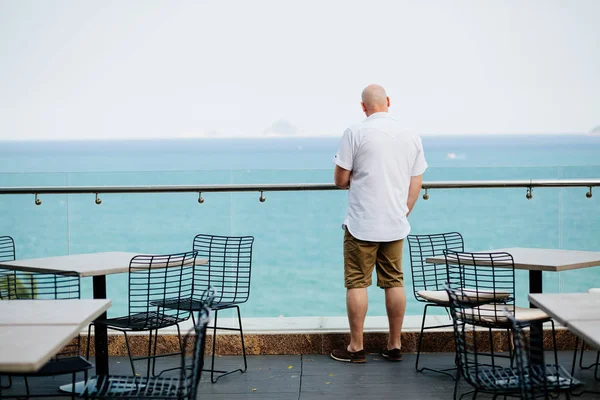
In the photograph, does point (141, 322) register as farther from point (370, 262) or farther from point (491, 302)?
point (491, 302)

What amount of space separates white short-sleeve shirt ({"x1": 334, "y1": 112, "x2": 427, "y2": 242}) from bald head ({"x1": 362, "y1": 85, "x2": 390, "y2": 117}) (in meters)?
0.05

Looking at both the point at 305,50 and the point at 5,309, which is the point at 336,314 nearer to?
the point at 5,309

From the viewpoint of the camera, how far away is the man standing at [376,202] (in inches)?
199

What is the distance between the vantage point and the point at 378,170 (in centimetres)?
504

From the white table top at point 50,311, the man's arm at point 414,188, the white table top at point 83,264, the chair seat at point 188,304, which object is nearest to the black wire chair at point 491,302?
the man's arm at point 414,188

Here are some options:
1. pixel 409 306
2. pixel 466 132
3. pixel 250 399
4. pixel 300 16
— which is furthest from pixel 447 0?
pixel 250 399

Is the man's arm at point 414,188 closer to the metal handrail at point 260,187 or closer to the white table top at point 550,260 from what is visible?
the white table top at point 550,260

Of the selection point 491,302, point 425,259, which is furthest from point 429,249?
point 491,302

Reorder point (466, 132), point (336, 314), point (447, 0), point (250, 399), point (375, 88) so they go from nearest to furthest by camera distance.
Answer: point (250, 399) → point (375, 88) → point (336, 314) → point (447, 0) → point (466, 132)

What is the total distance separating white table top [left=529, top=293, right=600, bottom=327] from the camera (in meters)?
3.06

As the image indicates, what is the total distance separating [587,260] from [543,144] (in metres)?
35.2

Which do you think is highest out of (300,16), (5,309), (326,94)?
(300,16)

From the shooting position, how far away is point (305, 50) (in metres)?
35.4

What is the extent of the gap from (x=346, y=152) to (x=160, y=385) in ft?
7.15
